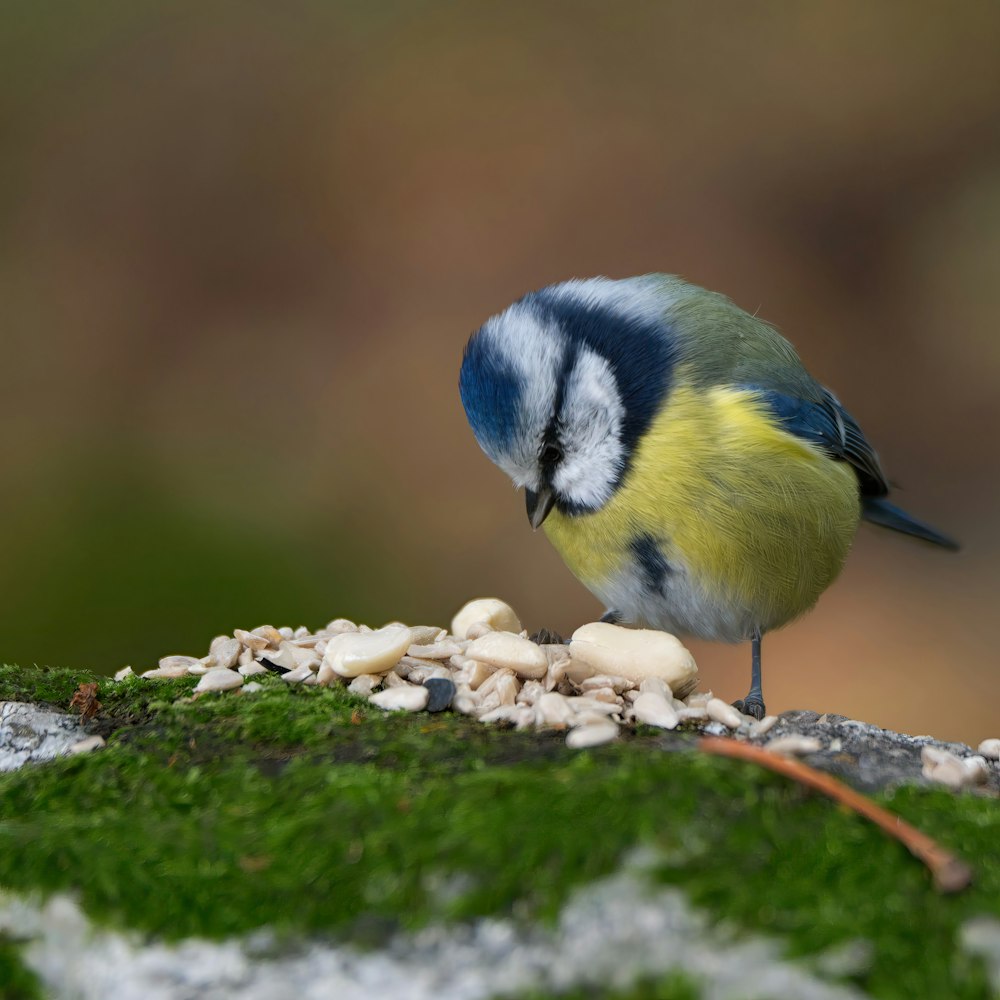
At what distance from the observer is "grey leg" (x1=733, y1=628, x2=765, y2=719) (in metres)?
1.52

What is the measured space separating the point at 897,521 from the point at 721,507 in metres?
0.94

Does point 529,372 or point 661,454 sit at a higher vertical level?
point 529,372

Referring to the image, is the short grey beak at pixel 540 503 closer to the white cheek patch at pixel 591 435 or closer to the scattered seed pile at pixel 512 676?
the white cheek patch at pixel 591 435

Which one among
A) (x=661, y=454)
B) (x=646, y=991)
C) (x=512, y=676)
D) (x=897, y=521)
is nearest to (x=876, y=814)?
(x=646, y=991)

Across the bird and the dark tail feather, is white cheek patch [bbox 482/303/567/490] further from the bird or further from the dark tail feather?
the dark tail feather

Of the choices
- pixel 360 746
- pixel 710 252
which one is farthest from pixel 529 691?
pixel 710 252

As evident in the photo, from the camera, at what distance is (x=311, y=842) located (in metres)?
0.76

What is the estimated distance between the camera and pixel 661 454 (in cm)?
161

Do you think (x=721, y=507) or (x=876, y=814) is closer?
(x=876, y=814)

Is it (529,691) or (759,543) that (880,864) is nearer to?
(529,691)

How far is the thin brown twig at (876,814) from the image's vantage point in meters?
0.69

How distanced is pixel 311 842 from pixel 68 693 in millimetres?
624

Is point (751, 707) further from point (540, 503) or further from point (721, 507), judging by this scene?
point (540, 503)

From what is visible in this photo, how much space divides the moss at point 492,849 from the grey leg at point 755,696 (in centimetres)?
64
